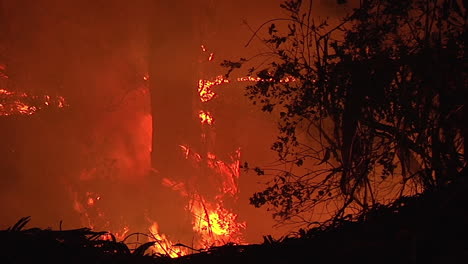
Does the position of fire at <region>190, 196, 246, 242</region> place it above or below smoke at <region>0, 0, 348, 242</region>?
below

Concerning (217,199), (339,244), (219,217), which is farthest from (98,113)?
(339,244)

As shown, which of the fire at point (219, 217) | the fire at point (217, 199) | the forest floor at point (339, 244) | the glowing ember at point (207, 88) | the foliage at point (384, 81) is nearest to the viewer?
the forest floor at point (339, 244)

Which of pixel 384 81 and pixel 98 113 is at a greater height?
pixel 98 113

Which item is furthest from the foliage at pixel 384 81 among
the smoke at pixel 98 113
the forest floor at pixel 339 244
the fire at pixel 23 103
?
the fire at pixel 23 103

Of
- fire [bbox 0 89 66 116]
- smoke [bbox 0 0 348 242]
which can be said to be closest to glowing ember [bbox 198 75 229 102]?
smoke [bbox 0 0 348 242]

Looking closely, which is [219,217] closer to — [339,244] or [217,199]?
[217,199]

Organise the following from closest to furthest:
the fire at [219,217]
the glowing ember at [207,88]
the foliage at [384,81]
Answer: the foliage at [384,81], the glowing ember at [207,88], the fire at [219,217]

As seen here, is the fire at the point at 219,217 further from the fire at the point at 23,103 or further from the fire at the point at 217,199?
the fire at the point at 23,103

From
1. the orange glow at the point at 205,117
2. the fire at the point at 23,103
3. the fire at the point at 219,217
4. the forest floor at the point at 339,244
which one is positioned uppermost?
the fire at the point at 23,103

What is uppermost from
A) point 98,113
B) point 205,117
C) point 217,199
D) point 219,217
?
point 98,113

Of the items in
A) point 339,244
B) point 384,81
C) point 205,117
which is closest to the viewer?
point 339,244

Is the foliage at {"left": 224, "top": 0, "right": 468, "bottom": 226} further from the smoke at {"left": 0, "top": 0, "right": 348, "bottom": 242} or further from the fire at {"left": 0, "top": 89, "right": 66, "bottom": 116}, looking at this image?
the fire at {"left": 0, "top": 89, "right": 66, "bottom": 116}

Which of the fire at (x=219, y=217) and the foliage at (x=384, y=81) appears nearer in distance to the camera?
the foliage at (x=384, y=81)

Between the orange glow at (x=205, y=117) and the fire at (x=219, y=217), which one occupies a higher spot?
the orange glow at (x=205, y=117)
